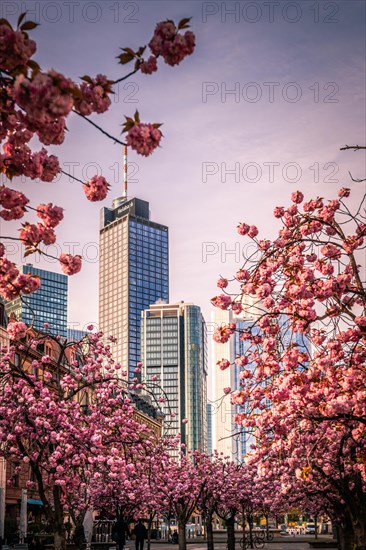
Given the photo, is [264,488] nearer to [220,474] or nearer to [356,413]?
[220,474]

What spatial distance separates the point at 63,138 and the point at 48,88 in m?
1.40

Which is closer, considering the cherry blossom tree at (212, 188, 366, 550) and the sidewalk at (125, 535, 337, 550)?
the cherry blossom tree at (212, 188, 366, 550)

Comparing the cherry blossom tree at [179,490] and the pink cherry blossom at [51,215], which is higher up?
the pink cherry blossom at [51,215]

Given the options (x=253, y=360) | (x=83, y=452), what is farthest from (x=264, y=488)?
(x=253, y=360)

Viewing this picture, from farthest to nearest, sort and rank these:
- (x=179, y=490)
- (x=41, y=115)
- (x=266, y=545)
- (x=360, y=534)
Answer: (x=266, y=545)
(x=179, y=490)
(x=360, y=534)
(x=41, y=115)

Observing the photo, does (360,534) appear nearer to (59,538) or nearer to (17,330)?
(59,538)

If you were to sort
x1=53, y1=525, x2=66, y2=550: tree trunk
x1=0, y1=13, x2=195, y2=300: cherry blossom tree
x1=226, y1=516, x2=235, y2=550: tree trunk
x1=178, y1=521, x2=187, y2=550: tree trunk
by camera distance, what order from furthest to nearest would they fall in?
x1=226, y1=516, x2=235, y2=550: tree trunk → x1=178, y1=521, x2=187, y2=550: tree trunk → x1=53, y1=525, x2=66, y2=550: tree trunk → x1=0, y1=13, x2=195, y2=300: cherry blossom tree

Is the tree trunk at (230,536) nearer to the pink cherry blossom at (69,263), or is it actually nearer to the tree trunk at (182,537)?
the tree trunk at (182,537)

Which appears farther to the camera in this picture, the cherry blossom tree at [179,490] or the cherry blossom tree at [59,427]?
the cherry blossom tree at [179,490]

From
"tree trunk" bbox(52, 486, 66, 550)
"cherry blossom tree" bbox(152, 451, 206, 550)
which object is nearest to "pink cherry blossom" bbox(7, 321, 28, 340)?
"tree trunk" bbox(52, 486, 66, 550)

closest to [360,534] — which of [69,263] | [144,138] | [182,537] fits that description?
[69,263]

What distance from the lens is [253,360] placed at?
51.3ft

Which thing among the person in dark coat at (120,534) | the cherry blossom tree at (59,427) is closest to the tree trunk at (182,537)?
the person in dark coat at (120,534)

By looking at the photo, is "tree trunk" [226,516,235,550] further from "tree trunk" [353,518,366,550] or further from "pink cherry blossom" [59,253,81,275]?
"pink cherry blossom" [59,253,81,275]
